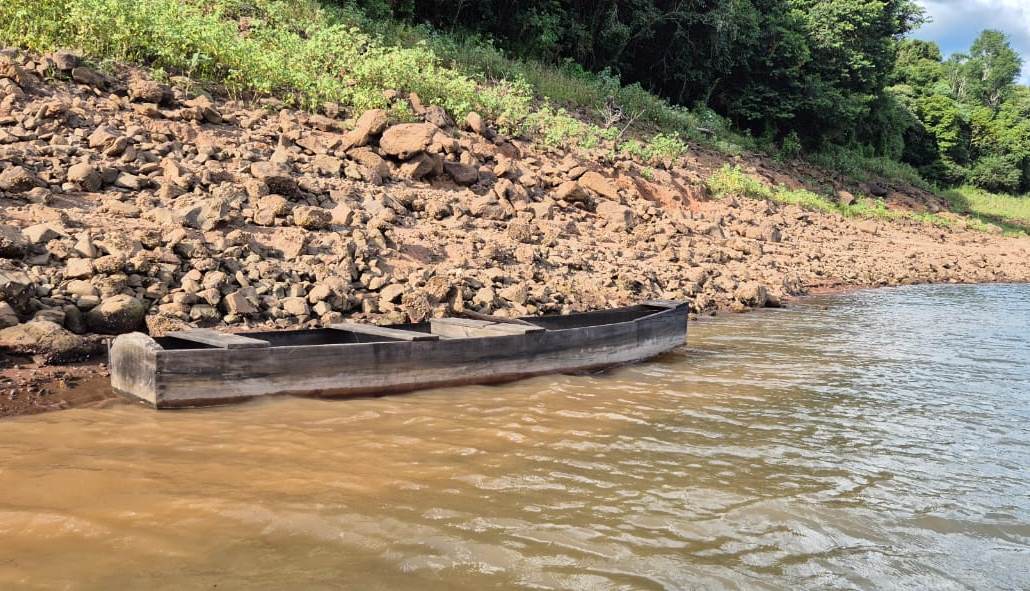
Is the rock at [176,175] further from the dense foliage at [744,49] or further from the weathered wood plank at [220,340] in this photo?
the dense foliage at [744,49]

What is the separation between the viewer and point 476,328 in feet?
21.6

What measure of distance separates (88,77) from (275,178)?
3.21m

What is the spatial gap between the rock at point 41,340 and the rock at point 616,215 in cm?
862

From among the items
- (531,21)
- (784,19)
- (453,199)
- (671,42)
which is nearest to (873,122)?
(784,19)

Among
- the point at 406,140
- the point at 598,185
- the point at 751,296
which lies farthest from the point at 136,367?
the point at 598,185

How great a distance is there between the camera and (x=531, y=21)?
20938 mm

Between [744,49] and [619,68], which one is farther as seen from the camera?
[744,49]

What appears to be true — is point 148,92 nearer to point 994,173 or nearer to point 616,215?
point 616,215

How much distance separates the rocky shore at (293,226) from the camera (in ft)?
20.9

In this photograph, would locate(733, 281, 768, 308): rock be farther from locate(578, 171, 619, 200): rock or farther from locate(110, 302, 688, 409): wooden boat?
locate(110, 302, 688, 409): wooden boat

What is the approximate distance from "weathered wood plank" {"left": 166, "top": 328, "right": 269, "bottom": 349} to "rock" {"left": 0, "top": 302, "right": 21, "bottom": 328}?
4.67ft

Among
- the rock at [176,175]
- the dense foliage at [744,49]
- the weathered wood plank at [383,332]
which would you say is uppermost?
the dense foliage at [744,49]

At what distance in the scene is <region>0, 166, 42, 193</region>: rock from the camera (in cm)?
740

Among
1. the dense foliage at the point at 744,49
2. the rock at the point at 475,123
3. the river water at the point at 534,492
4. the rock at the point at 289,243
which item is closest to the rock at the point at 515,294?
the river water at the point at 534,492
